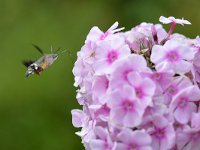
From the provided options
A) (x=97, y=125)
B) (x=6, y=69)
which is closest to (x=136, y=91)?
(x=97, y=125)

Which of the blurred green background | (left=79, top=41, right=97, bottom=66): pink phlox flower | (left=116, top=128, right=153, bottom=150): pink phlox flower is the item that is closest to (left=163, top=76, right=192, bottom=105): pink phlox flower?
(left=116, top=128, right=153, bottom=150): pink phlox flower

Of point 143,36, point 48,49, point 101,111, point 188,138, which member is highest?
point 143,36

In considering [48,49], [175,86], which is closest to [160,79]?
[175,86]

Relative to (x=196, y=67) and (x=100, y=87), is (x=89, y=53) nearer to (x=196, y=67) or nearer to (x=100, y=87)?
(x=100, y=87)

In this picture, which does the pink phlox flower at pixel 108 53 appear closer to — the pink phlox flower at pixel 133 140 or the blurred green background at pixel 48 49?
the pink phlox flower at pixel 133 140

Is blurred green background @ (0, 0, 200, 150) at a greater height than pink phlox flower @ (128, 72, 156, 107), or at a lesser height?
lesser

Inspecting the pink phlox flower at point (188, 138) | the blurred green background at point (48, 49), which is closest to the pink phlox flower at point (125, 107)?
the pink phlox flower at point (188, 138)

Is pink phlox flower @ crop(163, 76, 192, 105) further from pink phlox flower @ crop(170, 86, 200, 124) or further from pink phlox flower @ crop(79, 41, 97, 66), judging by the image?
pink phlox flower @ crop(79, 41, 97, 66)
